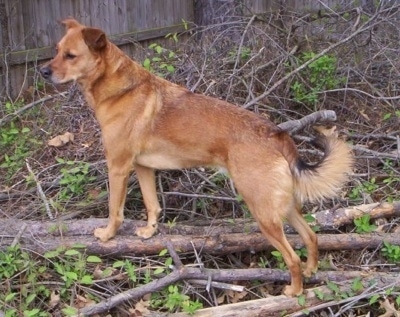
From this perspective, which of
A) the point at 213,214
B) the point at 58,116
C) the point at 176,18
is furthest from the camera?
the point at 176,18

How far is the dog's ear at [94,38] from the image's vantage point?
182 inches

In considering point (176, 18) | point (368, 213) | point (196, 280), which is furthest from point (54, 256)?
point (176, 18)

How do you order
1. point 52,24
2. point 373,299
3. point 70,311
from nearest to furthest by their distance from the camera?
point 70,311 → point 373,299 → point 52,24

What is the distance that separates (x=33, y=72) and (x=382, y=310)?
18.0ft

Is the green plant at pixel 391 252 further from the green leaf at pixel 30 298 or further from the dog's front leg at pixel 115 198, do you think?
the green leaf at pixel 30 298

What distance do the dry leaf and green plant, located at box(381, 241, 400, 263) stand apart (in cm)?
301

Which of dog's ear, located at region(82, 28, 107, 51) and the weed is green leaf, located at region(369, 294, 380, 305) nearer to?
dog's ear, located at region(82, 28, 107, 51)

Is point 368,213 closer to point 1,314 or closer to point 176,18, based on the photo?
point 1,314

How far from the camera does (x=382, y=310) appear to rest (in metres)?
4.54

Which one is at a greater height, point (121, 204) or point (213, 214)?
point (121, 204)

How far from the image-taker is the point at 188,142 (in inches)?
184

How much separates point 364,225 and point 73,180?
237cm

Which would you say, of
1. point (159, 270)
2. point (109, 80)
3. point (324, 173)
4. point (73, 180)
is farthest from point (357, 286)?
point (73, 180)

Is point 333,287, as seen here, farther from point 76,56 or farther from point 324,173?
point 76,56
